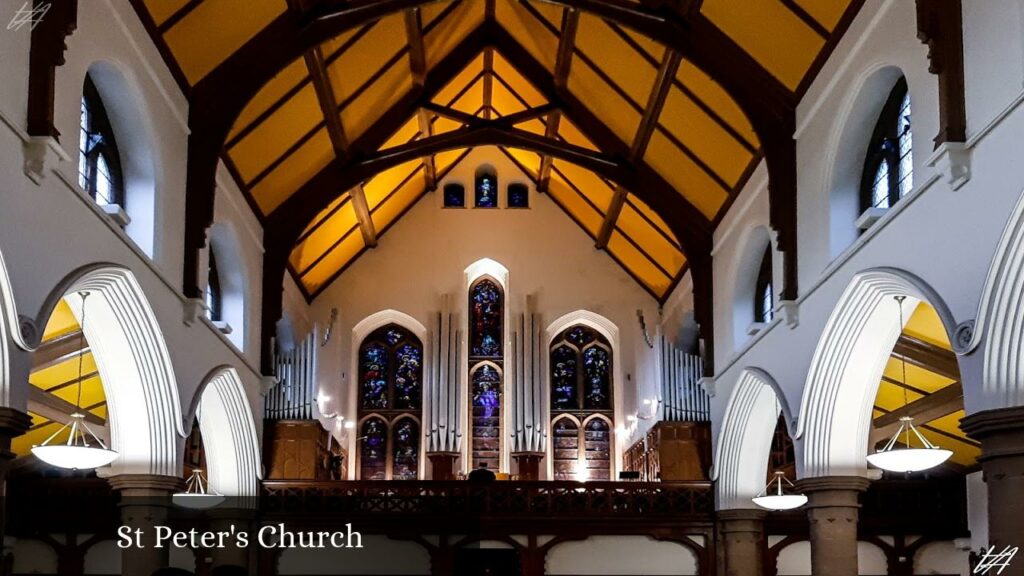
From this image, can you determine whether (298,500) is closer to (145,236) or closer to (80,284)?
(145,236)

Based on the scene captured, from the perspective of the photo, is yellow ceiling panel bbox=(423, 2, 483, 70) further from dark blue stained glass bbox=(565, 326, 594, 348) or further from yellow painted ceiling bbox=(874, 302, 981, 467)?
yellow painted ceiling bbox=(874, 302, 981, 467)

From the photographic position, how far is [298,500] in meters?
19.3

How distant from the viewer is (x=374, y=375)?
82.8ft

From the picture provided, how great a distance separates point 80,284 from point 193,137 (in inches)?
151

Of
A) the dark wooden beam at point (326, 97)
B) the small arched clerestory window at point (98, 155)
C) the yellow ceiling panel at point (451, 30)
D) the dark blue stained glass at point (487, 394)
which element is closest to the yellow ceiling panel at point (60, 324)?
the small arched clerestory window at point (98, 155)

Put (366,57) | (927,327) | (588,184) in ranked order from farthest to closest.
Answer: (588,184)
(366,57)
(927,327)

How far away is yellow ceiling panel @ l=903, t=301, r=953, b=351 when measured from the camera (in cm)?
1473

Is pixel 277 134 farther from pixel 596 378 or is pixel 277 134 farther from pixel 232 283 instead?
pixel 596 378

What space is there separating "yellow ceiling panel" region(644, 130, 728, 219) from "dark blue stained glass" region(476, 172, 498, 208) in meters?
6.65

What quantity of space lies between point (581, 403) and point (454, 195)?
5.25 meters

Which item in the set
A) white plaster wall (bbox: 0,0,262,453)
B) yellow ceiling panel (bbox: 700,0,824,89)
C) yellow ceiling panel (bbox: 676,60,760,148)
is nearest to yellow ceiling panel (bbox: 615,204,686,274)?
yellow ceiling panel (bbox: 676,60,760,148)

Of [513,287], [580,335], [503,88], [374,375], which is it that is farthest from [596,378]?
[503,88]

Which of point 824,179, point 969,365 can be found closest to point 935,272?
point 969,365

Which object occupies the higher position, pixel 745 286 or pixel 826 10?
pixel 826 10
